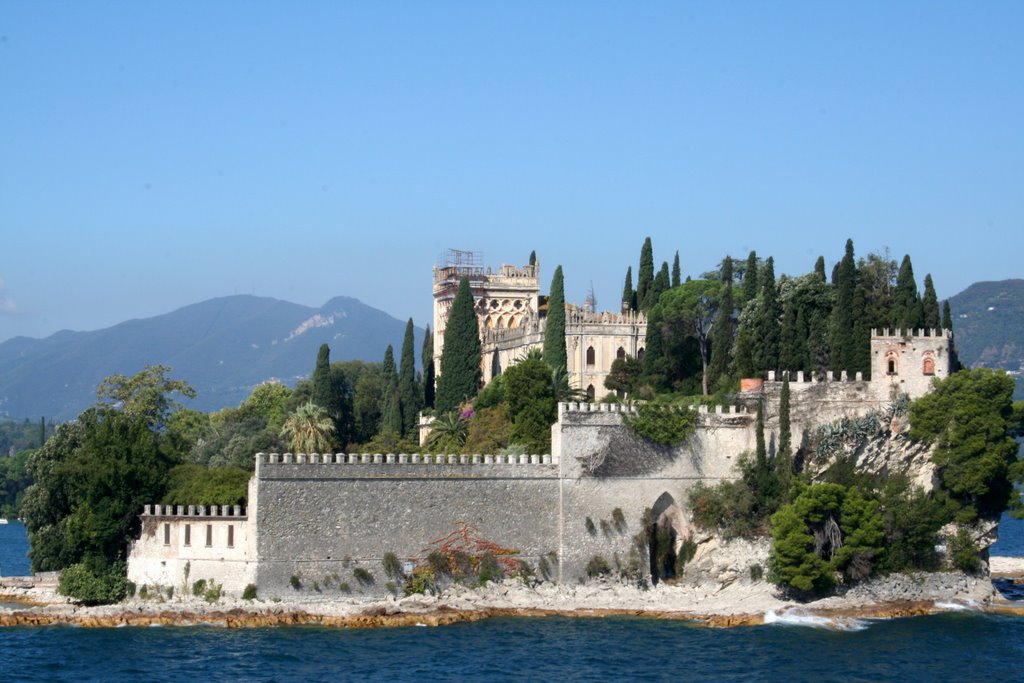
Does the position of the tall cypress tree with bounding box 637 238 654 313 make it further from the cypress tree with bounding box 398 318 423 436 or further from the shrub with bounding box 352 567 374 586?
the shrub with bounding box 352 567 374 586

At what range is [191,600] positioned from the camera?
47719 millimetres

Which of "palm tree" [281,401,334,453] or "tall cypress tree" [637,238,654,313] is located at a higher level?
"tall cypress tree" [637,238,654,313]

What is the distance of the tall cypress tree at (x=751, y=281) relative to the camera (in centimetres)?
6475

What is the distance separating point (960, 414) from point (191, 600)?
2421 centimetres

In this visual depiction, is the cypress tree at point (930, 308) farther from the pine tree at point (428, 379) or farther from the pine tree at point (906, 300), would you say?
the pine tree at point (428, 379)

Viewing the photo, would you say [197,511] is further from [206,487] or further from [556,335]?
[556,335]

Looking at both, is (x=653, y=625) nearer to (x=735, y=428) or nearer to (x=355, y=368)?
(x=735, y=428)

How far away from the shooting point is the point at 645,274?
73.1 meters

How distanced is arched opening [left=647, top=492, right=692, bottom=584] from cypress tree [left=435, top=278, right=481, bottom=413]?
57.3 ft

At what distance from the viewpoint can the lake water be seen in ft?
136

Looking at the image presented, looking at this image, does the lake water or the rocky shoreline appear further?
the rocky shoreline

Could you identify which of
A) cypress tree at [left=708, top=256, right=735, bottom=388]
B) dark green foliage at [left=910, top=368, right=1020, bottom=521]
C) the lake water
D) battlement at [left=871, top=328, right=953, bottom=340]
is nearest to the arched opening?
the lake water

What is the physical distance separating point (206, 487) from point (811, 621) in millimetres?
18567

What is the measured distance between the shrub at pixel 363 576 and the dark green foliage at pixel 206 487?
428 centimetres
